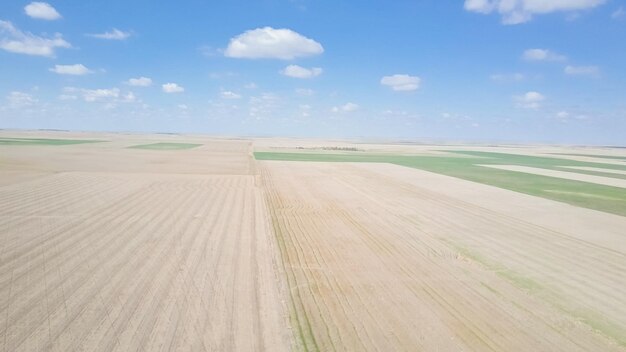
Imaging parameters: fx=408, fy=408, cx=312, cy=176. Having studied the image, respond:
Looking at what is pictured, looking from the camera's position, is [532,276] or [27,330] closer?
[27,330]

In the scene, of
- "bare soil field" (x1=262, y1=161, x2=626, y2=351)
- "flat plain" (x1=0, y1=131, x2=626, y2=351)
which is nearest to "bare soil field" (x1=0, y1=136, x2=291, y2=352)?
"flat plain" (x1=0, y1=131, x2=626, y2=351)

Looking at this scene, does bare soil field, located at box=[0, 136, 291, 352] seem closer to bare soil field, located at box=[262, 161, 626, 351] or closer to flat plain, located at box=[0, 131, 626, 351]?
flat plain, located at box=[0, 131, 626, 351]

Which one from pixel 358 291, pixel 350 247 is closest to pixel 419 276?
pixel 358 291

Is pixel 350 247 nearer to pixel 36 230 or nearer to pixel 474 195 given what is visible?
pixel 36 230

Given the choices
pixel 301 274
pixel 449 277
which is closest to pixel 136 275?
pixel 301 274

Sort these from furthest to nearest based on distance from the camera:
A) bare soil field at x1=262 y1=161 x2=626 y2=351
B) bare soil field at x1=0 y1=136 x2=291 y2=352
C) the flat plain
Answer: bare soil field at x1=262 y1=161 x2=626 y2=351
the flat plain
bare soil field at x1=0 y1=136 x2=291 y2=352

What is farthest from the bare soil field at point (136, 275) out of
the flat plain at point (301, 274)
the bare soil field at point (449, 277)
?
the bare soil field at point (449, 277)

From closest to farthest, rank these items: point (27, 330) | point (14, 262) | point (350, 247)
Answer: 1. point (27, 330)
2. point (14, 262)
3. point (350, 247)

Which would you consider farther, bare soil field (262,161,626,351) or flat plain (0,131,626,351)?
bare soil field (262,161,626,351)

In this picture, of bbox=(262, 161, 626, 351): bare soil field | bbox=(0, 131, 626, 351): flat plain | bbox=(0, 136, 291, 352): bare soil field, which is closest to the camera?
bbox=(0, 136, 291, 352): bare soil field
